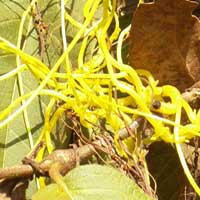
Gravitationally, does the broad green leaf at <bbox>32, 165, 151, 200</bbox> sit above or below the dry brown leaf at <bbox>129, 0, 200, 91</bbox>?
below

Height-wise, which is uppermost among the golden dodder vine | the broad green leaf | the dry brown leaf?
the dry brown leaf

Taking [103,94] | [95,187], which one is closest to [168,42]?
[103,94]

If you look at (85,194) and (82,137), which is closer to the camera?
(85,194)

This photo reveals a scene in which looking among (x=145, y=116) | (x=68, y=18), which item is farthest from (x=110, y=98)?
(x=68, y=18)

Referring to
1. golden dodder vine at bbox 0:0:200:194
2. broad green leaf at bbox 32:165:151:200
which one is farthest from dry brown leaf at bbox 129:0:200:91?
broad green leaf at bbox 32:165:151:200

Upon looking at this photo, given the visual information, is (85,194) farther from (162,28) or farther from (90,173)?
(162,28)

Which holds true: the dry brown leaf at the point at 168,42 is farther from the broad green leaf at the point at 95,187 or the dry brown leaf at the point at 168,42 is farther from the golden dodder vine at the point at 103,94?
the broad green leaf at the point at 95,187

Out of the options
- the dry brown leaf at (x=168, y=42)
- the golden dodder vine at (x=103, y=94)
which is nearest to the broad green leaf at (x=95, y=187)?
the golden dodder vine at (x=103, y=94)

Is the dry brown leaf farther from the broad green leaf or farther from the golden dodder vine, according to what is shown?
the broad green leaf
